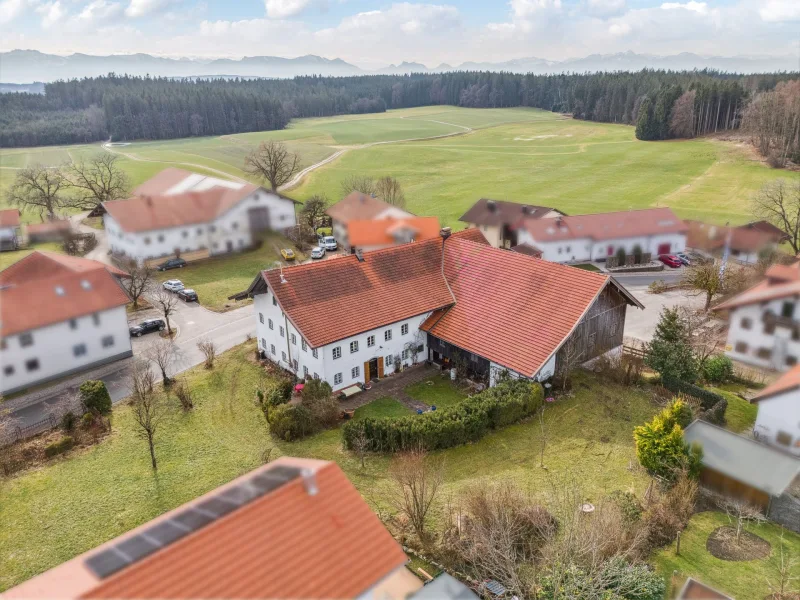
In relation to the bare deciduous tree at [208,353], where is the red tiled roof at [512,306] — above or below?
above

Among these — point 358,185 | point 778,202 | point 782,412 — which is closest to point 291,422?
point 782,412

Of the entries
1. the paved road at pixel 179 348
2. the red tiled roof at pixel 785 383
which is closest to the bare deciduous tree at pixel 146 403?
the paved road at pixel 179 348

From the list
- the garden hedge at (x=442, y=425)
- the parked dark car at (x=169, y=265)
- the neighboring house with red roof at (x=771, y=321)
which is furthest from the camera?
the parked dark car at (x=169, y=265)

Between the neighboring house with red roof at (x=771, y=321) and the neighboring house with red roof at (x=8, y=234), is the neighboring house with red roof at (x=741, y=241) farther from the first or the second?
the neighboring house with red roof at (x=8, y=234)

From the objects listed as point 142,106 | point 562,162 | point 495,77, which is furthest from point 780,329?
point 495,77

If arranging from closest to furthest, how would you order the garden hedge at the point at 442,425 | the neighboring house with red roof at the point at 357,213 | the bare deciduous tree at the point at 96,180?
1. the garden hedge at the point at 442,425
2. the bare deciduous tree at the point at 96,180
3. the neighboring house with red roof at the point at 357,213

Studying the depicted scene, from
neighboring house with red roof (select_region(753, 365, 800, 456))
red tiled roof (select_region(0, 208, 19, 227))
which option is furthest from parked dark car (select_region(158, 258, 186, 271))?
neighboring house with red roof (select_region(753, 365, 800, 456))

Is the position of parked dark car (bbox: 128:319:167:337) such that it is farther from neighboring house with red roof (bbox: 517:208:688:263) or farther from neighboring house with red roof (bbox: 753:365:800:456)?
neighboring house with red roof (bbox: 753:365:800:456)
